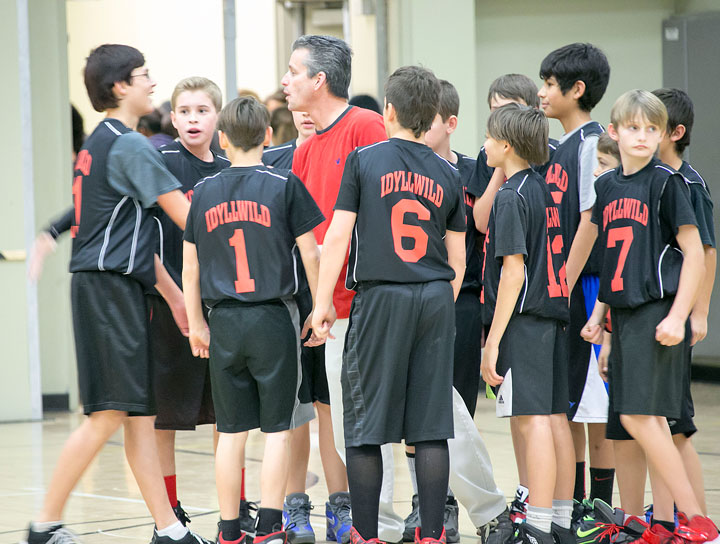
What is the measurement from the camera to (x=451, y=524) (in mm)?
4297

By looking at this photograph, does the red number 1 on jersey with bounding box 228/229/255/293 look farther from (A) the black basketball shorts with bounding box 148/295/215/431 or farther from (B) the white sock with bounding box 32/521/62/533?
(B) the white sock with bounding box 32/521/62/533

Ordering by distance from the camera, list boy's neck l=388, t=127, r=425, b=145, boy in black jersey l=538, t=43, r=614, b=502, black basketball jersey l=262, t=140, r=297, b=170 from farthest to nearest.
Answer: black basketball jersey l=262, t=140, r=297, b=170 → boy in black jersey l=538, t=43, r=614, b=502 → boy's neck l=388, t=127, r=425, b=145

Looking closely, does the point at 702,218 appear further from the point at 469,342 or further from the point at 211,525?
the point at 211,525

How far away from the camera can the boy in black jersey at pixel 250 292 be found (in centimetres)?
379

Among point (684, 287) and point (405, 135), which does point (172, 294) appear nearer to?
point (405, 135)

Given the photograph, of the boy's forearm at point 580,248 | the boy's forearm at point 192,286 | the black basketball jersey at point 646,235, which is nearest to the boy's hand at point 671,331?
the black basketball jersey at point 646,235

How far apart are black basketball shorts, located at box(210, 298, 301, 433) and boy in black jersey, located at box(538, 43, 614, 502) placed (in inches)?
47.0

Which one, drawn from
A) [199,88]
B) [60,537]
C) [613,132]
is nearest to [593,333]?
[613,132]

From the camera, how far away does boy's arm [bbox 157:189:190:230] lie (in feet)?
12.8

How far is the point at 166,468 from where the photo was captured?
14.5 ft

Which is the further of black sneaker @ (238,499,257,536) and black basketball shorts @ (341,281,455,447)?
black sneaker @ (238,499,257,536)

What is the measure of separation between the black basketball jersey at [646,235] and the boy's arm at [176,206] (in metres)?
1.59

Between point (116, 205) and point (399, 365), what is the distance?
3.95 ft

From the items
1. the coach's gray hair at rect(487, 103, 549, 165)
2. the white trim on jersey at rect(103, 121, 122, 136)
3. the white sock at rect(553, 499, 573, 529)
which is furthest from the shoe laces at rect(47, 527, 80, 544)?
the coach's gray hair at rect(487, 103, 549, 165)
